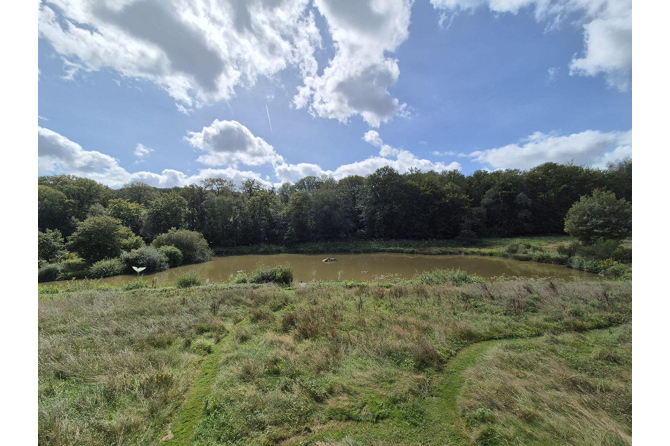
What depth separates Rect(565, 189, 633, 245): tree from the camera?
63.1 ft

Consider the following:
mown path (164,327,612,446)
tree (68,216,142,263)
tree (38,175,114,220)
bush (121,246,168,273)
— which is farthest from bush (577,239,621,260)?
tree (38,175,114,220)

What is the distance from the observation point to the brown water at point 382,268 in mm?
18391

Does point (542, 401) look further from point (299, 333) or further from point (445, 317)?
point (299, 333)

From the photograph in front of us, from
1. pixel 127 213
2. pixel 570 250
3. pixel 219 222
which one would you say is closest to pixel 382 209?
pixel 570 250

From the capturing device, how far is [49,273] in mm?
18125

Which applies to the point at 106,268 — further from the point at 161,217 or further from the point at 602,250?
the point at 602,250

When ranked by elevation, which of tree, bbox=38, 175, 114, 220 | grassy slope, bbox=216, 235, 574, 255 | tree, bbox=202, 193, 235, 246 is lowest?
grassy slope, bbox=216, 235, 574, 255

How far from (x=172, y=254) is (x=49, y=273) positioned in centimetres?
811

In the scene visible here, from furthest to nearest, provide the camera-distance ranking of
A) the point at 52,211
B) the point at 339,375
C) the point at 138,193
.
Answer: the point at 138,193
the point at 52,211
the point at 339,375

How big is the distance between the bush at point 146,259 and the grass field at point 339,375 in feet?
46.4

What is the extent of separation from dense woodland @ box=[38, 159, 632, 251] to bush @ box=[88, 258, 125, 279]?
15.0 metres

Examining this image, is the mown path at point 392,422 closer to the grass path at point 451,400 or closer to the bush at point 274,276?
the grass path at point 451,400

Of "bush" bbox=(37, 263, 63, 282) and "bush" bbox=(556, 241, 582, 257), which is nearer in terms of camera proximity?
"bush" bbox=(37, 263, 63, 282)

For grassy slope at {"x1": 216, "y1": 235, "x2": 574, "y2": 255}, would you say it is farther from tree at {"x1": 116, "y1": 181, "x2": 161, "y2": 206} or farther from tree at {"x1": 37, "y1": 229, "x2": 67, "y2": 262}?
tree at {"x1": 116, "y1": 181, "x2": 161, "y2": 206}
